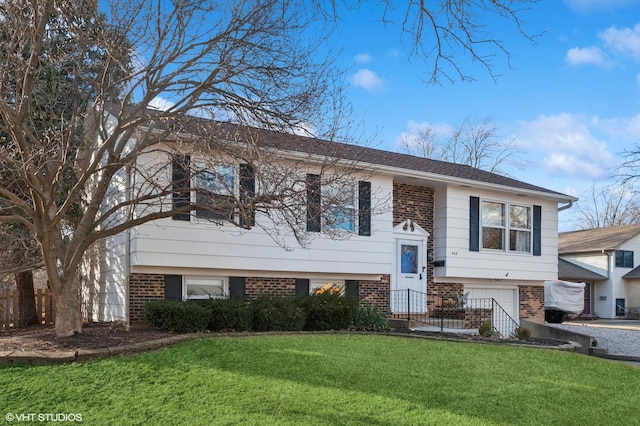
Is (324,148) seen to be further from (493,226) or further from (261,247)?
(493,226)

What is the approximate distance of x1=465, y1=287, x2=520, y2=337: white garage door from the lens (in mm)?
17578

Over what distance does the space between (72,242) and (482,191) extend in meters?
12.0

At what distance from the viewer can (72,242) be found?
9.43 m

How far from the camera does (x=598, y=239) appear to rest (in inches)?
1350

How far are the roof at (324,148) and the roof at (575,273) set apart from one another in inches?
535

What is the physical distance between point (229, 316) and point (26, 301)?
843 cm

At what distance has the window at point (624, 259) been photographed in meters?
32.2

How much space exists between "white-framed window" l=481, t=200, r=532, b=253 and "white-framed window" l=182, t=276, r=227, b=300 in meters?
8.14

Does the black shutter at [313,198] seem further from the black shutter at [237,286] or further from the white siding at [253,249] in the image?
the black shutter at [237,286]

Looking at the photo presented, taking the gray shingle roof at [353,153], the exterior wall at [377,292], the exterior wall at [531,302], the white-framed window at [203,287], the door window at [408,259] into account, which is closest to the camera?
the gray shingle roof at [353,153]

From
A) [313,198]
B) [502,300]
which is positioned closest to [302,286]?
[313,198]

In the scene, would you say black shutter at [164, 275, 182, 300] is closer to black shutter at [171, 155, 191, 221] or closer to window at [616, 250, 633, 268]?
black shutter at [171, 155, 191, 221]

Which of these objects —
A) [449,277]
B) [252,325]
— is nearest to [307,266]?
[252,325]

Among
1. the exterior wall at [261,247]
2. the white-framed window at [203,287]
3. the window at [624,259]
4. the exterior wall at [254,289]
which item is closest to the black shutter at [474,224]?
the exterior wall at [261,247]
